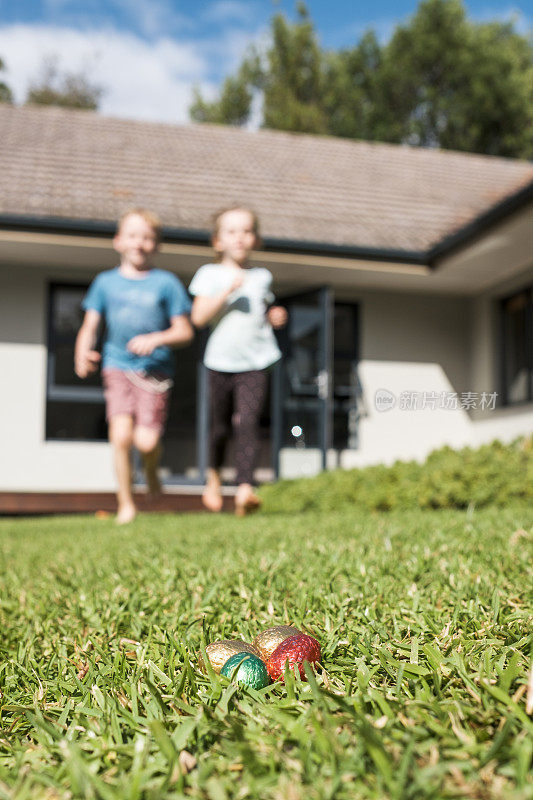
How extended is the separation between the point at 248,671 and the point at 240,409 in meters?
3.74

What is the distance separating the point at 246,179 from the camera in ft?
35.7

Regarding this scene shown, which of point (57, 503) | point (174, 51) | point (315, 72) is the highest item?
point (174, 51)

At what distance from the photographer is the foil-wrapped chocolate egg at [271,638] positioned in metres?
1.41

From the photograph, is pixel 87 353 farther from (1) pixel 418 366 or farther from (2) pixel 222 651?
(1) pixel 418 366

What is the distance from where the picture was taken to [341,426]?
994cm

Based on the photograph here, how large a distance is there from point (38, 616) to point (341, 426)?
8.07 metres

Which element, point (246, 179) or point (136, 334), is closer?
point (136, 334)

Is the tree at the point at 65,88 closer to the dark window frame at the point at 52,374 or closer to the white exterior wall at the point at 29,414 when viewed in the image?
the dark window frame at the point at 52,374

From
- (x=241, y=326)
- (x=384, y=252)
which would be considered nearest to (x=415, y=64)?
(x=384, y=252)

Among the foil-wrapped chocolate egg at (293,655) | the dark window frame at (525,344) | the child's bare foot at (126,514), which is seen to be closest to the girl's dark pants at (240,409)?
the child's bare foot at (126,514)

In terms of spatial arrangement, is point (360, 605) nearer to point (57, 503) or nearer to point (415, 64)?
point (57, 503)

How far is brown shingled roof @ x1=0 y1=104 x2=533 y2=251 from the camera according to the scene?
9.30 meters

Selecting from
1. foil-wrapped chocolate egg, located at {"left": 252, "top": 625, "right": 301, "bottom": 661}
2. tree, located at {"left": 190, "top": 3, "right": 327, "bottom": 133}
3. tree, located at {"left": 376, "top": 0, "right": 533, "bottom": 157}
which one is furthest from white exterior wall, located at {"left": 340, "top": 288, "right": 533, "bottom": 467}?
tree, located at {"left": 376, "top": 0, "right": 533, "bottom": 157}

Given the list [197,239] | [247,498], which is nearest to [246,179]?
[197,239]
